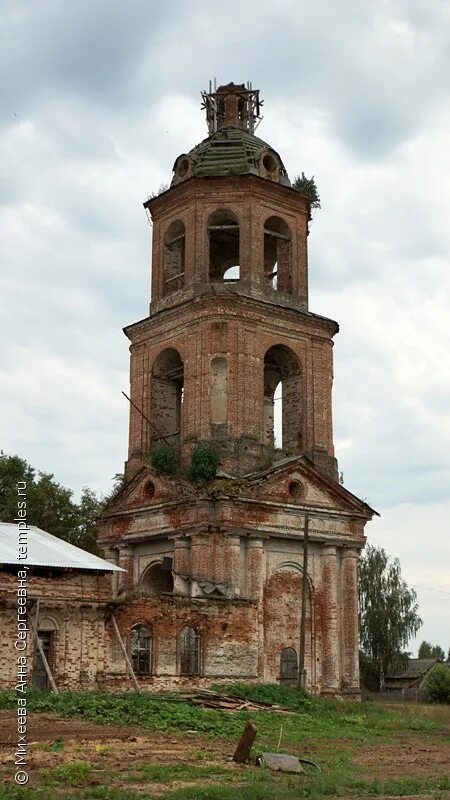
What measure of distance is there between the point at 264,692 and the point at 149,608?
3.54 metres

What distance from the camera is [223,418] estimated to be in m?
28.2

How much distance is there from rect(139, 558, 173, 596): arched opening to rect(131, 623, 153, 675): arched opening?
4.58 metres

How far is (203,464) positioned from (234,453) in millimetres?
1090

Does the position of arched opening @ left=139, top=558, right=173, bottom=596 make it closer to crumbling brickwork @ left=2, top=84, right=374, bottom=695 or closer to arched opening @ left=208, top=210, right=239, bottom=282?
crumbling brickwork @ left=2, top=84, right=374, bottom=695

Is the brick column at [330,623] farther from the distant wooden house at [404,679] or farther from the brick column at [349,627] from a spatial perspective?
the distant wooden house at [404,679]

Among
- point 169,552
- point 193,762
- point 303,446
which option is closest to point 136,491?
point 169,552

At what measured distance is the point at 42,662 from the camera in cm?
2173

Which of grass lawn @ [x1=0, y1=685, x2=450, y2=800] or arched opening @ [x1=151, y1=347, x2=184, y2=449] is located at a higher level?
arched opening @ [x1=151, y1=347, x2=184, y2=449]

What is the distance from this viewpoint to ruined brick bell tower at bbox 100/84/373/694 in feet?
83.7

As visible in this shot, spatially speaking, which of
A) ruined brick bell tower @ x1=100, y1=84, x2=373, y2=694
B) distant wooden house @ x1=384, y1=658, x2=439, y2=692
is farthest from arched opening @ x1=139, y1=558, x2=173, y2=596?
distant wooden house @ x1=384, y1=658, x2=439, y2=692

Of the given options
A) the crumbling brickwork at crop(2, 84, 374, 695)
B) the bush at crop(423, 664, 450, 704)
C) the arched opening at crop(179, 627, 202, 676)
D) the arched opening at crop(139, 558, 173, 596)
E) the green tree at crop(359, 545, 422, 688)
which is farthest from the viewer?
the green tree at crop(359, 545, 422, 688)

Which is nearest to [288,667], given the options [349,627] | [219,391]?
[349,627]

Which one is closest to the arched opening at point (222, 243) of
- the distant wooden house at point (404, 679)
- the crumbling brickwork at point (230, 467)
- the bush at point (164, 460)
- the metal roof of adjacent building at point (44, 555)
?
the crumbling brickwork at point (230, 467)

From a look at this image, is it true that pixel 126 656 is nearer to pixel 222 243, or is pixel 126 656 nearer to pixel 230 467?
pixel 230 467
